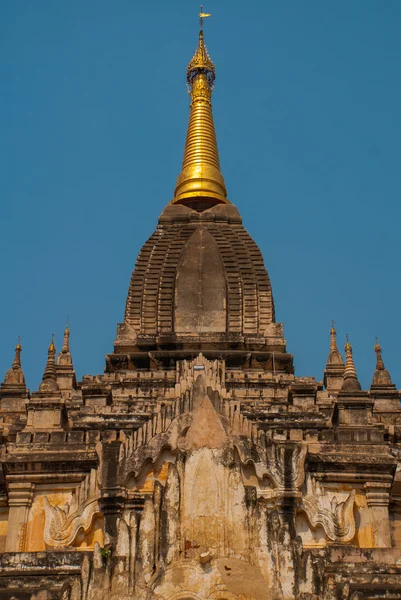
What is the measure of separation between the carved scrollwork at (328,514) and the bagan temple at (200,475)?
31mm

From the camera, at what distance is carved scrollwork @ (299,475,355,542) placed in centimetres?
2895

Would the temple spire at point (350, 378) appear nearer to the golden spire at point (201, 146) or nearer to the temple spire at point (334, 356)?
the temple spire at point (334, 356)

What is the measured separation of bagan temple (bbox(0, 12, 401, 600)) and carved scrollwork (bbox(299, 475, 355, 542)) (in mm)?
31

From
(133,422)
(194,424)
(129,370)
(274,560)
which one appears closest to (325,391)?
(129,370)

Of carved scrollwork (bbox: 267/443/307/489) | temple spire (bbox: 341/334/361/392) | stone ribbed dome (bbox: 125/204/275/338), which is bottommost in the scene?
carved scrollwork (bbox: 267/443/307/489)

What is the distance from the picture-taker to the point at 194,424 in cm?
2938

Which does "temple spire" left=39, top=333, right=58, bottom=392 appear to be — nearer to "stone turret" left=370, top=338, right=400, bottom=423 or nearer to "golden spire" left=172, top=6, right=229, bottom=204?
"stone turret" left=370, top=338, right=400, bottom=423

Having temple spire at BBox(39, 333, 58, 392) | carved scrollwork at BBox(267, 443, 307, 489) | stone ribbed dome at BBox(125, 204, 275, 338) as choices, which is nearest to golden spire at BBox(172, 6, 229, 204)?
stone ribbed dome at BBox(125, 204, 275, 338)

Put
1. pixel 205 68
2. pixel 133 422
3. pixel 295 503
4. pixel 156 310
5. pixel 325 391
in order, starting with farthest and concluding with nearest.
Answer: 1. pixel 205 68
2. pixel 156 310
3. pixel 325 391
4. pixel 133 422
5. pixel 295 503

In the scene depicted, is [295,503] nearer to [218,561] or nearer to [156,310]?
[218,561]

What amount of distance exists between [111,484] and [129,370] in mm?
16107

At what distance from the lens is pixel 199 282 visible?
48812 millimetres

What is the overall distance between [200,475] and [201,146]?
30928 millimetres

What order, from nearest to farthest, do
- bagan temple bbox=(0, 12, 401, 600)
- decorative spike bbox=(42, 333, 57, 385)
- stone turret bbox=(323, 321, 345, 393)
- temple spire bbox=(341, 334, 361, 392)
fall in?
bagan temple bbox=(0, 12, 401, 600)
temple spire bbox=(341, 334, 361, 392)
decorative spike bbox=(42, 333, 57, 385)
stone turret bbox=(323, 321, 345, 393)
